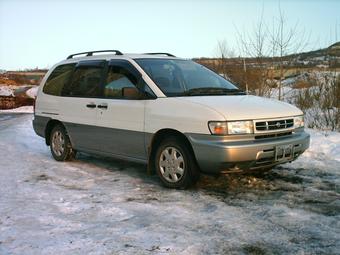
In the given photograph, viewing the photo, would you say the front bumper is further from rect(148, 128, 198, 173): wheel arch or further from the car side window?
the car side window

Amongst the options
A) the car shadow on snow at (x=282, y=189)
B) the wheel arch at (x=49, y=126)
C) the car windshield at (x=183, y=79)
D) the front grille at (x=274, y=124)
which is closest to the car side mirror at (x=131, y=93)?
the car windshield at (x=183, y=79)

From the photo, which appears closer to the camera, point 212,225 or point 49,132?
point 212,225

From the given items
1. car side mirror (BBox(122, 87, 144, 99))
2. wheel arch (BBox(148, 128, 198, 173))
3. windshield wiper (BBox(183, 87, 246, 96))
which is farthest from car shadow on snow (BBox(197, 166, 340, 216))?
car side mirror (BBox(122, 87, 144, 99))

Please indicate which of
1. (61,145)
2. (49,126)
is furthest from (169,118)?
(49,126)

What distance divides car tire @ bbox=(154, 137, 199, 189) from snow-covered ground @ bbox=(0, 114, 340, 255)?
0.14 meters

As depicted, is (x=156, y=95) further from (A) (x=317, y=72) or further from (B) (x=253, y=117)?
(A) (x=317, y=72)

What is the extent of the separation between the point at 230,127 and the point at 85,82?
2.97 meters

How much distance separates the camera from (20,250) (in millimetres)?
3918

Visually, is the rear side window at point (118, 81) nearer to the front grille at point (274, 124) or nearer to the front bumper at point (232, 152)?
the front bumper at point (232, 152)

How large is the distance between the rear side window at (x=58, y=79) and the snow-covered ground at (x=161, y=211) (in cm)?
133

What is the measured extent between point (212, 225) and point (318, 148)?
4745 millimetres

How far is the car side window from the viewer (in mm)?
7273

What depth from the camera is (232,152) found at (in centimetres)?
548

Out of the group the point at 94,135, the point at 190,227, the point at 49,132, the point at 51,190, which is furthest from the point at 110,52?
the point at 190,227
